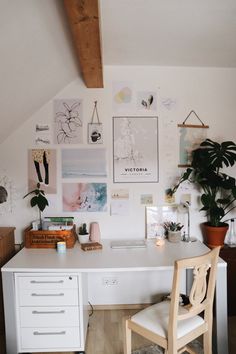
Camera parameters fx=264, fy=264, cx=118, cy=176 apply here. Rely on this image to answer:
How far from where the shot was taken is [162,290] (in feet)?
8.39

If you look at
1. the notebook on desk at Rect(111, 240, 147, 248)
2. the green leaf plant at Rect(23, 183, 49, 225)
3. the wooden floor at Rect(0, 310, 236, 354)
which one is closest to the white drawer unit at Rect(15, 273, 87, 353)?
the wooden floor at Rect(0, 310, 236, 354)

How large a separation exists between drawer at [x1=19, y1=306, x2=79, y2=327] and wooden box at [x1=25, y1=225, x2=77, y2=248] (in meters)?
0.52

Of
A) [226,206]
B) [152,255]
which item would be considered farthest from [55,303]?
[226,206]

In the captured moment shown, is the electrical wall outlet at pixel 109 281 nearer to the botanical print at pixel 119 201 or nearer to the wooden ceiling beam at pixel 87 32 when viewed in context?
the botanical print at pixel 119 201

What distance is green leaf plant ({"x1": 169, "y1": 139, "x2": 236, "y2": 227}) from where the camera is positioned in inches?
88.1

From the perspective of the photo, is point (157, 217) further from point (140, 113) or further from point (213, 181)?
point (140, 113)

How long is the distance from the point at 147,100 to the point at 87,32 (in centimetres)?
112

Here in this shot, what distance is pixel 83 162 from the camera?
2471mm

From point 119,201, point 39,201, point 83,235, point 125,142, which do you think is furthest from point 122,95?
point 83,235

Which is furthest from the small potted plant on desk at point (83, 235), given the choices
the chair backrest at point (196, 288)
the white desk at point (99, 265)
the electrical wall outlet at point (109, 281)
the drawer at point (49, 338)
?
the chair backrest at point (196, 288)

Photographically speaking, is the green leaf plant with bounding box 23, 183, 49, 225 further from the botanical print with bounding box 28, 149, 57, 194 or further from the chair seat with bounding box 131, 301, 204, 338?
the chair seat with bounding box 131, 301, 204, 338

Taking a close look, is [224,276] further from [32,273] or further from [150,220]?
[32,273]

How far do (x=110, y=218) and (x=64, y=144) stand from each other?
32.2 inches

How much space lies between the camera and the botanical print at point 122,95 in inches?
96.9
